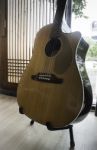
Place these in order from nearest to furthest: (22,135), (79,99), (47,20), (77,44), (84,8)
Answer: (79,99) → (77,44) → (22,135) → (84,8) → (47,20)

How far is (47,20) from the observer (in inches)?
119

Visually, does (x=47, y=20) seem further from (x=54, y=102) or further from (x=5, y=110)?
(x=54, y=102)

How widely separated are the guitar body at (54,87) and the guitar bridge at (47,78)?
0.05ft

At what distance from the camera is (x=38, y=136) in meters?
1.83

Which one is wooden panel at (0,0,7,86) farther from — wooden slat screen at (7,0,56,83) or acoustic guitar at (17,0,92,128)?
acoustic guitar at (17,0,92,128)

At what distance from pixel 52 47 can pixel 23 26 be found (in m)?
1.61

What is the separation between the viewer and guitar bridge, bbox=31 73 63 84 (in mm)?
1583

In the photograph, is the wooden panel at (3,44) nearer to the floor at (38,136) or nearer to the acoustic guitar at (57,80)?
the floor at (38,136)

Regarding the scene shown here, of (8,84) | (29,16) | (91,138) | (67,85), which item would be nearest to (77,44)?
(67,85)

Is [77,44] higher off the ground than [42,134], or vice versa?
[77,44]

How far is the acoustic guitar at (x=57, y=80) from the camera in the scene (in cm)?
150

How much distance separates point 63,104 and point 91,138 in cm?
53

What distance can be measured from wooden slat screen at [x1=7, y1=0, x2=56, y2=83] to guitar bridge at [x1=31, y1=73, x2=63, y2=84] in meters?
1.50

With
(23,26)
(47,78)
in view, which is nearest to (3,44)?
(23,26)
